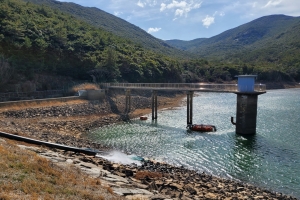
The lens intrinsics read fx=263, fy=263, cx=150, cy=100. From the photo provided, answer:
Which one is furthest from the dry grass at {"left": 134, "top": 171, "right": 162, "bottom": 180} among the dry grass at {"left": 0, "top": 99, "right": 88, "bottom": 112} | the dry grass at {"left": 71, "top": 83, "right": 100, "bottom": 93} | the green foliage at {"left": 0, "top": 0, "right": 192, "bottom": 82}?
the green foliage at {"left": 0, "top": 0, "right": 192, "bottom": 82}

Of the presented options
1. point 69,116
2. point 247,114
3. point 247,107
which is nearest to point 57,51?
point 69,116

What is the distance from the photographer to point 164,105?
67.1m

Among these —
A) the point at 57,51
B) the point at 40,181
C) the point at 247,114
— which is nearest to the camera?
the point at 40,181

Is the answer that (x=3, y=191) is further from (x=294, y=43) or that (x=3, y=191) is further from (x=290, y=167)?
(x=294, y=43)

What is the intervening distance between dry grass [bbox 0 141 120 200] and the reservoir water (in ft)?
43.9

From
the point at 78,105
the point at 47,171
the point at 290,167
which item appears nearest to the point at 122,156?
the point at 47,171

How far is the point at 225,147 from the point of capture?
30312 millimetres

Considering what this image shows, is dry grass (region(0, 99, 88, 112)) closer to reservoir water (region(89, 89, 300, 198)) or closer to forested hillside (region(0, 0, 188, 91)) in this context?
forested hillside (region(0, 0, 188, 91))

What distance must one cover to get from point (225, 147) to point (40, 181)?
23.3 m

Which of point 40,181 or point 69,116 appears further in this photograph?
point 69,116

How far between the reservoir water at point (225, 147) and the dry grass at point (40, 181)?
13384 mm

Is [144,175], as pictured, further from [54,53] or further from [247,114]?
[54,53]

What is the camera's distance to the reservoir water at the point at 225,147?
22.5 m

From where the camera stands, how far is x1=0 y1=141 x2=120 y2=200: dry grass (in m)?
9.98
